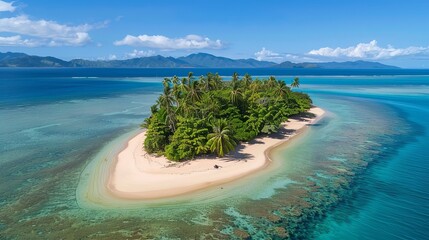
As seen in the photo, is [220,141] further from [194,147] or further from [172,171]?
[172,171]

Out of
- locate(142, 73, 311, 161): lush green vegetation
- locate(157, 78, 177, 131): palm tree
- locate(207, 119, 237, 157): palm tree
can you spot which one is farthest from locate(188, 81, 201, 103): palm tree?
locate(207, 119, 237, 157): palm tree

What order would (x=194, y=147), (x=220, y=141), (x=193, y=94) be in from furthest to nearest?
1. (x=193, y=94)
2. (x=194, y=147)
3. (x=220, y=141)

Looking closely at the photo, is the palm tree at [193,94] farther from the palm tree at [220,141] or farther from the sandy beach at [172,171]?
the palm tree at [220,141]

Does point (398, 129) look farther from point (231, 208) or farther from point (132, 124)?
point (132, 124)

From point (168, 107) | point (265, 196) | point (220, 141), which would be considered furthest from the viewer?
point (168, 107)

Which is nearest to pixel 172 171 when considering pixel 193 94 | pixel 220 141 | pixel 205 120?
pixel 220 141

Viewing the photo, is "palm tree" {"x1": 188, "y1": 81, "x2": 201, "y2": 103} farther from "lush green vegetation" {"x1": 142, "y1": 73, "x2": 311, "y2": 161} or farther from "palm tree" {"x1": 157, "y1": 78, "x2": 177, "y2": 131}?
"palm tree" {"x1": 157, "y1": 78, "x2": 177, "y2": 131}

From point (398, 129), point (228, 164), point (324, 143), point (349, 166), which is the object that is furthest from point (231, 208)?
point (398, 129)
